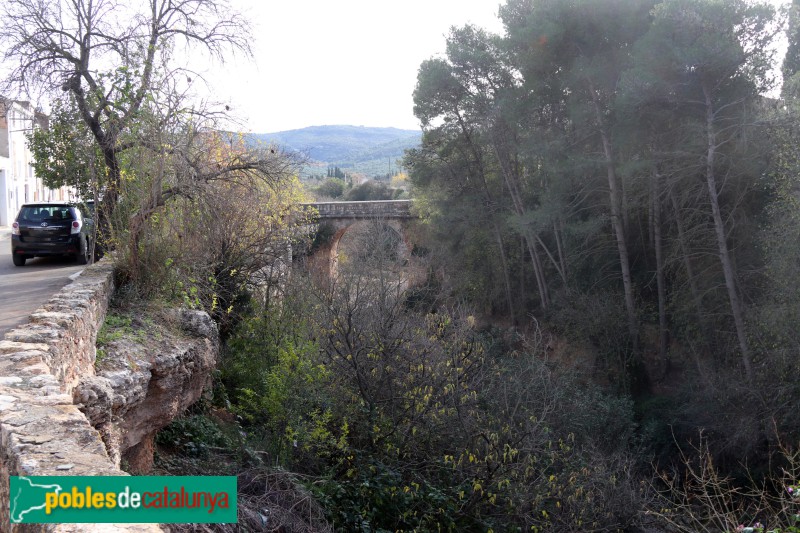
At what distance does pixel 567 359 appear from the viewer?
2050 centimetres

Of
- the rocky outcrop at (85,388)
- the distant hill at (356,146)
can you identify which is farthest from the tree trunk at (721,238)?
the distant hill at (356,146)

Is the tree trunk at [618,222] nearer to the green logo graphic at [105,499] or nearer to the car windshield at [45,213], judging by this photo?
the car windshield at [45,213]

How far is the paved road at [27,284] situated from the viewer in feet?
25.7

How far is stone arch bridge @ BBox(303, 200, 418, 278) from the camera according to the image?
105ft

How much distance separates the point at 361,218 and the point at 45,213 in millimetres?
→ 19698

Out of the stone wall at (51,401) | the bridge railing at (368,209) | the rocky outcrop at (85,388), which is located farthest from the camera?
the bridge railing at (368,209)

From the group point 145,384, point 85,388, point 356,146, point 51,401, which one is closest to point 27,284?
point 145,384

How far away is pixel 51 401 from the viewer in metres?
4.09

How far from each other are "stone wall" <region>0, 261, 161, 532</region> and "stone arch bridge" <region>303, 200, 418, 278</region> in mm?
24977

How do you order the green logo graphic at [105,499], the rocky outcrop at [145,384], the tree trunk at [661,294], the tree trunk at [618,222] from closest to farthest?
1. the green logo graphic at [105,499]
2. the rocky outcrop at [145,384]
3. the tree trunk at [661,294]
4. the tree trunk at [618,222]

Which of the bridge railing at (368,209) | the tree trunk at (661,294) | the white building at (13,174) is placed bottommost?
the tree trunk at (661,294)

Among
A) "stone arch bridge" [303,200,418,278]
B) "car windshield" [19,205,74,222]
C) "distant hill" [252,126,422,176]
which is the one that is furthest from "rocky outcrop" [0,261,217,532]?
"distant hill" [252,126,422,176]

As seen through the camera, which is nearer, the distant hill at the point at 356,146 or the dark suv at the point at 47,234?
the dark suv at the point at 47,234

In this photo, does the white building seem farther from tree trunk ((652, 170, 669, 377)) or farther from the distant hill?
the distant hill
